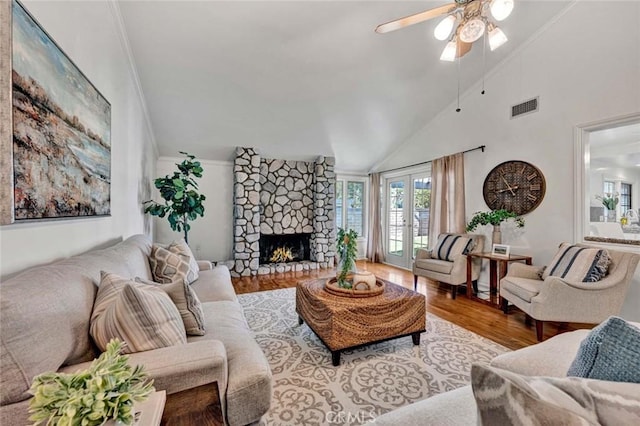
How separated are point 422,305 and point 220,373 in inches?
67.7

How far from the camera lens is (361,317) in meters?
1.97

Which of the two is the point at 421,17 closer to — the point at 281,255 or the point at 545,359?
the point at 545,359

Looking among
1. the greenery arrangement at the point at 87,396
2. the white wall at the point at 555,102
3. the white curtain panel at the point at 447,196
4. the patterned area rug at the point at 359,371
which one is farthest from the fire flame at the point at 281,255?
the greenery arrangement at the point at 87,396

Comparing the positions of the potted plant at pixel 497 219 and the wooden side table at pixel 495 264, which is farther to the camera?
the potted plant at pixel 497 219

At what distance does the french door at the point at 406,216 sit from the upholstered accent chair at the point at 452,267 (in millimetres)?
1083

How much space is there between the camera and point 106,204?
1944mm

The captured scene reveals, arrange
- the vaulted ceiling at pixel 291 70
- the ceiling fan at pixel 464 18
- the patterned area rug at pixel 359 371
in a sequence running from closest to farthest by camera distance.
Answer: the patterned area rug at pixel 359 371 < the ceiling fan at pixel 464 18 < the vaulted ceiling at pixel 291 70

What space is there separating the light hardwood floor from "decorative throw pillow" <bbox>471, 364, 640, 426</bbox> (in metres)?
2.15

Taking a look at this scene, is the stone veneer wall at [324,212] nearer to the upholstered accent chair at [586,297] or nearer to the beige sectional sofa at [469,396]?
the upholstered accent chair at [586,297]

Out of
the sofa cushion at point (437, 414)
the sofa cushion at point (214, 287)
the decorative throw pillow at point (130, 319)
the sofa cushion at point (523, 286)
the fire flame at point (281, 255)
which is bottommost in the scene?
the fire flame at point (281, 255)

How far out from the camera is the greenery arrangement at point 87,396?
0.50m

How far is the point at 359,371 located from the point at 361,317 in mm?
378

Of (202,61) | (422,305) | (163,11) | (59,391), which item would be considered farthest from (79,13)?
(422,305)

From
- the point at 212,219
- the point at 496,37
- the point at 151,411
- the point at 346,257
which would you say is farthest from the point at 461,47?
the point at 212,219
